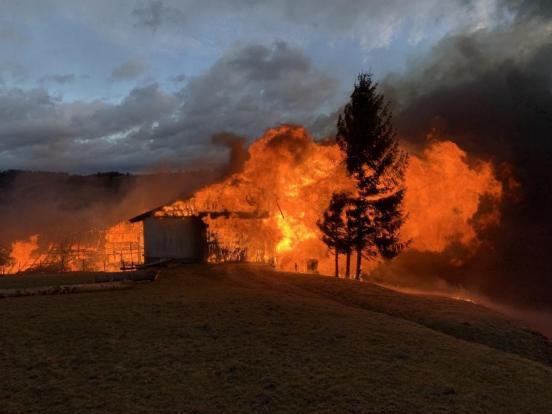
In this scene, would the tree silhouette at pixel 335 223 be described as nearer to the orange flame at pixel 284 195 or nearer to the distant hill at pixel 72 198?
the orange flame at pixel 284 195

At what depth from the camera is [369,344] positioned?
1148cm

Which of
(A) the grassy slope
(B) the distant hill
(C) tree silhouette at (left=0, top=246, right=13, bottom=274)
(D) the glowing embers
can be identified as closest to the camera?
(A) the grassy slope

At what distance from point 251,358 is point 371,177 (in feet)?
68.6

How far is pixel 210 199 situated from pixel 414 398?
24722 mm

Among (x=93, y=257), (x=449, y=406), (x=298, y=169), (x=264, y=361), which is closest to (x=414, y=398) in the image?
(x=449, y=406)

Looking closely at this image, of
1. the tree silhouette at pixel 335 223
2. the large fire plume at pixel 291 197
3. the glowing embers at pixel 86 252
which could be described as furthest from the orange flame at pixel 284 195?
the glowing embers at pixel 86 252

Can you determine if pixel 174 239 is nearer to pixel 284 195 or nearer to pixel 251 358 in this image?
pixel 284 195

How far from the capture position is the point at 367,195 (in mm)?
29109

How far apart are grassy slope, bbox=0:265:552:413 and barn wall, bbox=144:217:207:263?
46.8 feet

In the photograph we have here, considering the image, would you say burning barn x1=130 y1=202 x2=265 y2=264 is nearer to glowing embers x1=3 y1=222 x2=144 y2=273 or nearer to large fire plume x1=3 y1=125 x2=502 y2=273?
large fire plume x1=3 y1=125 x2=502 y2=273

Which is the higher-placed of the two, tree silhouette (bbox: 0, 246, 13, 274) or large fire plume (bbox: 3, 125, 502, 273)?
large fire plume (bbox: 3, 125, 502, 273)

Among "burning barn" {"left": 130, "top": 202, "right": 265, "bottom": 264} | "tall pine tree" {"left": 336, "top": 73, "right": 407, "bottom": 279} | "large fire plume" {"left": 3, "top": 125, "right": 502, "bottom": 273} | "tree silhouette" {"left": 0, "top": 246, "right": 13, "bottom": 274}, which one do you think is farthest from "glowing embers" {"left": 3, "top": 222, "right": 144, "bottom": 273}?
"tall pine tree" {"left": 336, "top": 73, "right": 407, "bottom": 279}

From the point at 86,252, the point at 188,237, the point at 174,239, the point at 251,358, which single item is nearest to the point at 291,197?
the point at 188,237

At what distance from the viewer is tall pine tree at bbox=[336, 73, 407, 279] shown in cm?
2903
